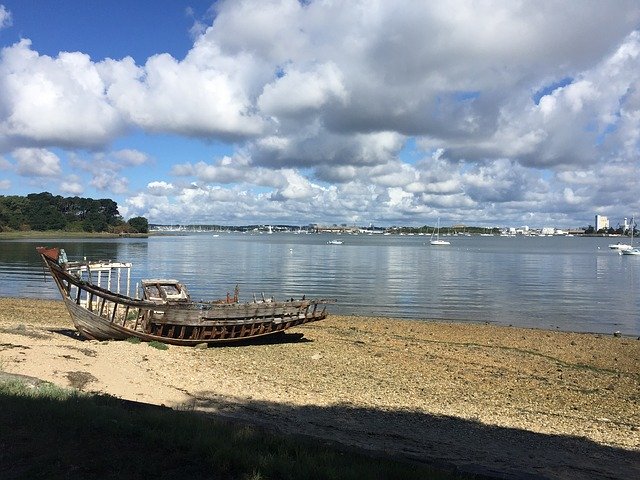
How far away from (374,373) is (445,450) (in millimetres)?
7811

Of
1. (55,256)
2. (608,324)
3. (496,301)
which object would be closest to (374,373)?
(55,256)

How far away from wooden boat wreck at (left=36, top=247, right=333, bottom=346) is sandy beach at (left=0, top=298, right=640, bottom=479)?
78 centimetres

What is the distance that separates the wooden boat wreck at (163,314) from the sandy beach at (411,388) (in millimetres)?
783

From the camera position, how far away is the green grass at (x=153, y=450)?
662cm

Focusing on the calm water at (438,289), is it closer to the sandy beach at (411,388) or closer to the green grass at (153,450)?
the sandy beach at (411,388)

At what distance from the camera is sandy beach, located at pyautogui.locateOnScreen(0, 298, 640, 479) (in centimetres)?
1126

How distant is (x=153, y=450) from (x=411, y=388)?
10.8m

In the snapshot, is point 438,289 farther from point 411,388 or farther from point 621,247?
point 621,247

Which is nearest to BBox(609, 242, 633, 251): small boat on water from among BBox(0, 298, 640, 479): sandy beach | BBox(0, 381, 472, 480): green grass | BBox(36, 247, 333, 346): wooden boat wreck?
BBox(0, 298, 640, 479): sandy beach

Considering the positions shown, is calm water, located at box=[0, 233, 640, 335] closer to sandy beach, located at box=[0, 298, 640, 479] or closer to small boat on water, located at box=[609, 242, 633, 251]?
sandy beach, located at box=[0, 298, 640, 479]

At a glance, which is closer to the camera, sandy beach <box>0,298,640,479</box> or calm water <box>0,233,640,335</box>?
sandy beach <box>0,298,640,479</box>

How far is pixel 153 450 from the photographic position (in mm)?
7285

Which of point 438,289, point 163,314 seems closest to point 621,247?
point 438,289

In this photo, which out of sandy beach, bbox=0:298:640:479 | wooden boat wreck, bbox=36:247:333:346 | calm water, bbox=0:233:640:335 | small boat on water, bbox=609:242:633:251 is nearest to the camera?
sandy beach, bbox=0:298:640:479
